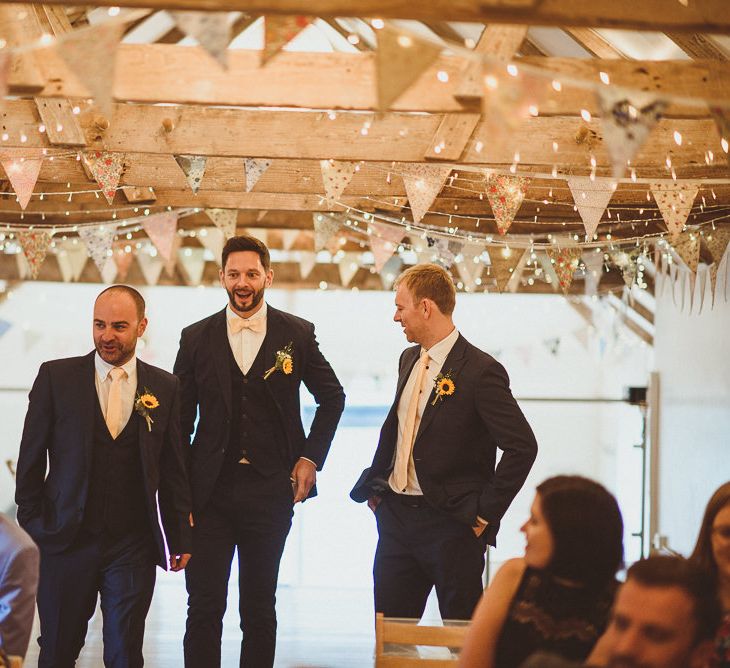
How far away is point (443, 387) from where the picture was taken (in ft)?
12.1

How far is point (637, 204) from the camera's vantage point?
615 centimetres

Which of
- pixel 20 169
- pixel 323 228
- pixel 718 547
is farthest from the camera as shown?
pixel 323 228

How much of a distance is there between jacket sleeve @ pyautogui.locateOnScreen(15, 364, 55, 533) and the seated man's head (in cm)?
220

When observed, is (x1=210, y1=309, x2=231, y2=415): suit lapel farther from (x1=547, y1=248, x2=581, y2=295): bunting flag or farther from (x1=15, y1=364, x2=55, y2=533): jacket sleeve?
(x1=547, y1=248, x2=581, y2=295): bunting flag

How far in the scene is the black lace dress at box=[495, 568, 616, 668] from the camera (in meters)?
2.13

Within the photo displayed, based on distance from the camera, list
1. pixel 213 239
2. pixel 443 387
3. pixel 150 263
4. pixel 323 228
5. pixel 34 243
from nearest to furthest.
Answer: pixel 443 387 → pixel 34 243 → pixel 323 228 → pixel 213 239 → pixel 150 263

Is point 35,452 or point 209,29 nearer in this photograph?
point 209,29

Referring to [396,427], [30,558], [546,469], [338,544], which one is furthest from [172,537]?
[546,469]

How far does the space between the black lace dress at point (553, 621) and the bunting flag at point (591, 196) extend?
9.91ft

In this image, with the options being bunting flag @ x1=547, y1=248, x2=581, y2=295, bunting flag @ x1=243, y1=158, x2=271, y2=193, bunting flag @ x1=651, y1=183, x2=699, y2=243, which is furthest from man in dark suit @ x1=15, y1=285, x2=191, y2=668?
bunting flag @ x1=547, y1=248, x2=581, y2=295

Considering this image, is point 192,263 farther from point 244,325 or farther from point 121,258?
point 244,325

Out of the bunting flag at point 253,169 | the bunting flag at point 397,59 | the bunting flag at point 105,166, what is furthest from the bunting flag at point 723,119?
the bunting flag at point 105,166

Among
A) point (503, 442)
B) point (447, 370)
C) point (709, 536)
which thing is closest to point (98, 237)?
point (447, 370)

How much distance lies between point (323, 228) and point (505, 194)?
69.1 inches
